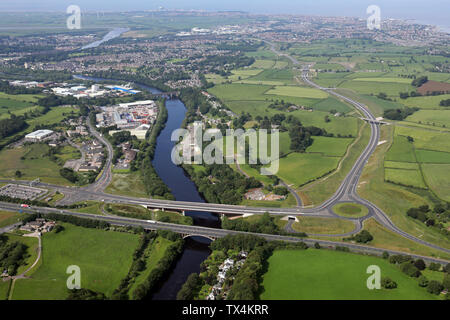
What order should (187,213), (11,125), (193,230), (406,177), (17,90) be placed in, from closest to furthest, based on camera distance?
1. (193,230)
2. (187,213)
3. (406,177)
4. (11,125)
5. (17,90)

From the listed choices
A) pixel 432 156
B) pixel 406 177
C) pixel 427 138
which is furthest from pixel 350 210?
pixel 427 138

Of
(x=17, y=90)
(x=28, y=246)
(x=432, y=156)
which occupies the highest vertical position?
(x=17, y=90)

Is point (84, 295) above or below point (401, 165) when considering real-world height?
below

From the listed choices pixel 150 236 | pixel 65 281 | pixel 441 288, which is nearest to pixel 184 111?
pixel 150 236

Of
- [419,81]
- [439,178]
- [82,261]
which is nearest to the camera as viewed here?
[82,261]

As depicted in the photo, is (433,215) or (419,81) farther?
(419,81)

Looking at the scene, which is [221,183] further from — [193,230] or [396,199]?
[396,199]
